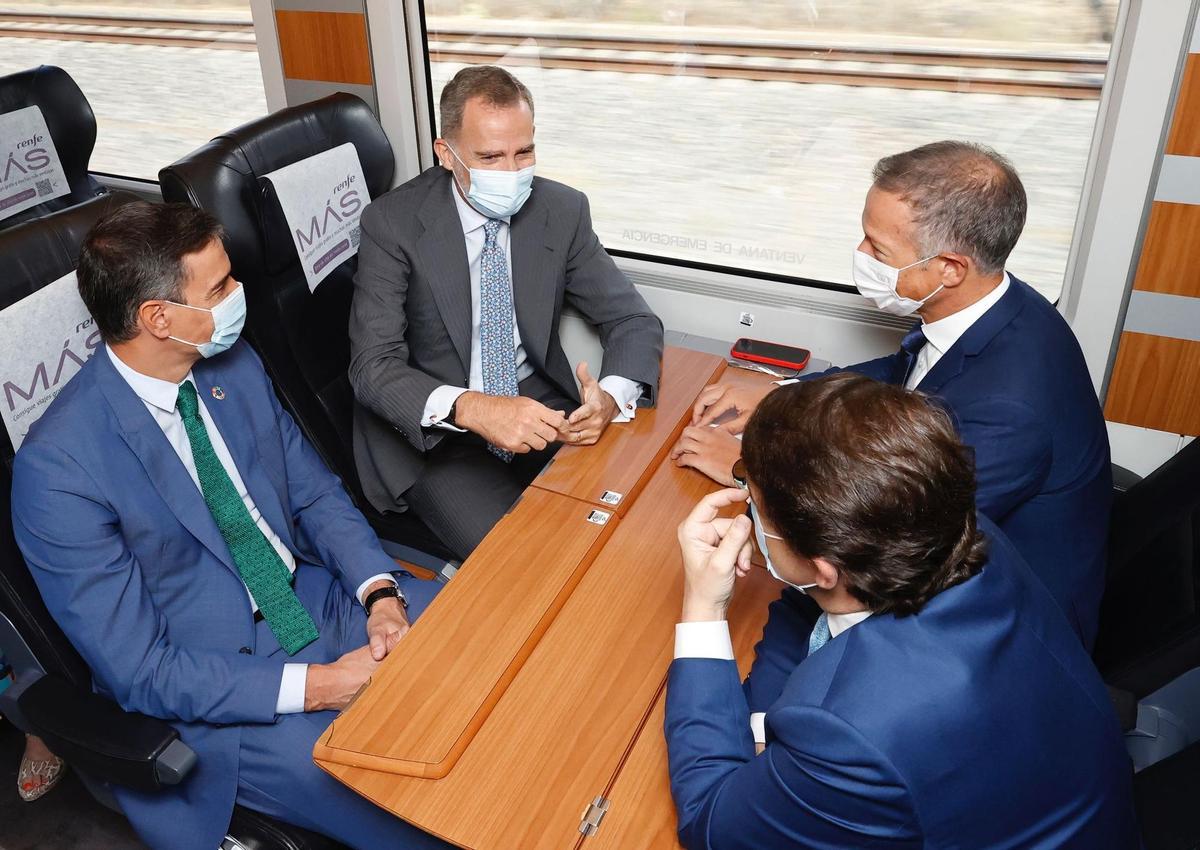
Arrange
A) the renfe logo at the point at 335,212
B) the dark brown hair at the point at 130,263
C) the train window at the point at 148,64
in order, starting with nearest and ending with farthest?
the dark brown hair at the point at 130,263
the renfe logo at the point at 335,212
the train window at the point at 148,64

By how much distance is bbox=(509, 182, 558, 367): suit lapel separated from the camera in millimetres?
2406

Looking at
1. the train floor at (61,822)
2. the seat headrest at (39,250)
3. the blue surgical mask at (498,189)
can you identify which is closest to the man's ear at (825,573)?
the blue surgical mask at (498,189)

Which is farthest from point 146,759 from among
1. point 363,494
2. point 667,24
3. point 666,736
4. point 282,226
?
point 667,24

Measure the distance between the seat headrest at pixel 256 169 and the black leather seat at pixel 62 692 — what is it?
0.71 feet

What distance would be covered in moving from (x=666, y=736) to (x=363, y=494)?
1378 millimetres

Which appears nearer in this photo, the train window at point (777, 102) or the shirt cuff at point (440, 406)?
the shirt cuff at point (440, 406)

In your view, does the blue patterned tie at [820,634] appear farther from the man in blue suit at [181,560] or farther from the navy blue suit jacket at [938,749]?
the man in blue suit at [181,560]

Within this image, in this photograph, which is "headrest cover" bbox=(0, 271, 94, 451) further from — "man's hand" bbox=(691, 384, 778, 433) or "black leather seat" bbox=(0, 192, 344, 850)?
"man's hand" bbox=(691, 384, 778, 433)

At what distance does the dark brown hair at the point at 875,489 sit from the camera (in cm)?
106

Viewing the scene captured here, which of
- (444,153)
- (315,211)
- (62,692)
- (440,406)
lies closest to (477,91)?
(444,153)

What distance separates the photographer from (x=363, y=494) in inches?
94.5

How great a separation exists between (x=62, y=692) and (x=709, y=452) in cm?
129

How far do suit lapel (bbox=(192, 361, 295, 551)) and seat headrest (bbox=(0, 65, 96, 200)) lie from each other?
2.30 metres

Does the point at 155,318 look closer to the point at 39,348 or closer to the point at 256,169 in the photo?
the point at 39,348
